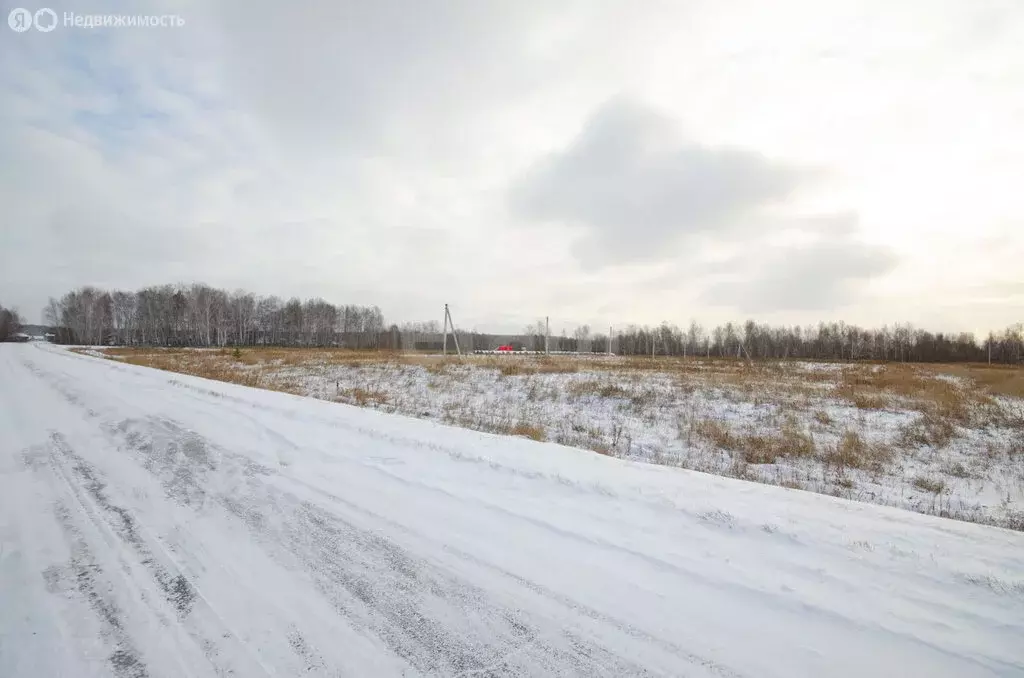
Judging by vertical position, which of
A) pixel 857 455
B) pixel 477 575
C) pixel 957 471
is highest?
pixel 477 575

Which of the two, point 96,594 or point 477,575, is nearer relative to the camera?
point 96,594

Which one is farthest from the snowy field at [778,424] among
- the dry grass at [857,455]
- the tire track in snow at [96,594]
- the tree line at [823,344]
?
the tree line at [823,344]

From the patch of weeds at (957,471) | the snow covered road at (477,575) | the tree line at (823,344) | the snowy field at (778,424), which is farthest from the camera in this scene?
the tree line at (823,344)

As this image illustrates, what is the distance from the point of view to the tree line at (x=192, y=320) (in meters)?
79.3

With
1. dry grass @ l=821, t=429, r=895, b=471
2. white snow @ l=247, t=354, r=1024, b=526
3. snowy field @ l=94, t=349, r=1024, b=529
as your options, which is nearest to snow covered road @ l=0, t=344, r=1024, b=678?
white snow @ l=247, t=354, r=1024, b=526

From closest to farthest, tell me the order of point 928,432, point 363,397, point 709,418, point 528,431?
point 528,431
point 928,432
point 709,418
point 363,397

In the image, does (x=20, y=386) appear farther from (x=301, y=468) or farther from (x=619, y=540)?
(x=619, y=540)

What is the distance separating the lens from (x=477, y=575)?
3.08 metres

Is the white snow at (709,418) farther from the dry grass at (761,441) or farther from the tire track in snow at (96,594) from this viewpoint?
the tire track in snow at (96,594)

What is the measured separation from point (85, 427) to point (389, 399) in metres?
6.72

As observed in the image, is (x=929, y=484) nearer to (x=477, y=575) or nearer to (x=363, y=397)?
(x=477, y=575)

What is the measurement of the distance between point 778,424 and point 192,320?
93.3 meters

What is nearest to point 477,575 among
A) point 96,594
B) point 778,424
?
point 96,594

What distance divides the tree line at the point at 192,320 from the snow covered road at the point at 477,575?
84.9m
